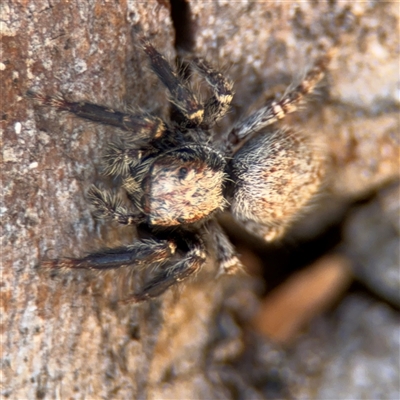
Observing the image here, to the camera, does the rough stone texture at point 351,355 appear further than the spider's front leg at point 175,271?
Yes

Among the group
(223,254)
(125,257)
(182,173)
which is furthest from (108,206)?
(223,254)

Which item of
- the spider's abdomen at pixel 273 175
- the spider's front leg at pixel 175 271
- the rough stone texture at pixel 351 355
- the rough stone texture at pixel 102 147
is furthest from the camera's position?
the rough stone texture at pixel 351 355

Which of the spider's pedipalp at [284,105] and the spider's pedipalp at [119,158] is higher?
the spider's pedipalp at [284,105]

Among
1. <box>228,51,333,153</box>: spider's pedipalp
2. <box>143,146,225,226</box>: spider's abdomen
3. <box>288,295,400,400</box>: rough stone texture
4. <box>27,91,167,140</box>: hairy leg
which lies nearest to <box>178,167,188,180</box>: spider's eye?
<box>143,146,225,226</box>: spider's abdomen

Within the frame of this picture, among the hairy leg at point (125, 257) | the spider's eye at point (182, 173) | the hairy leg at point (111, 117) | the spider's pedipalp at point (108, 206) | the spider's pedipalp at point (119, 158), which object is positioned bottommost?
the hairy leg at point (125, 257)

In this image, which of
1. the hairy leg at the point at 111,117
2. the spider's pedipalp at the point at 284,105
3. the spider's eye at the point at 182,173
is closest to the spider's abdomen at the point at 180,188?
the spider's eye at the point at 182,173

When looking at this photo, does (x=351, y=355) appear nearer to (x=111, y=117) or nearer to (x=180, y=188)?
(x=180, y=188)

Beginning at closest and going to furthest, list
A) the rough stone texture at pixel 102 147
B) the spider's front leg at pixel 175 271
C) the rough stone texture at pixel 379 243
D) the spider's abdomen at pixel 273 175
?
the rough stone texture at pixel 102 147 < the spider's front leg at pixel 175 271 < the spider's abdomen at pixel 273 175 < the rough stone texture at pixel 379 243

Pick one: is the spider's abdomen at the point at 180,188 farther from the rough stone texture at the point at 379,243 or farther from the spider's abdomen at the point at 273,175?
the rough stone texture at the point at 379,243
